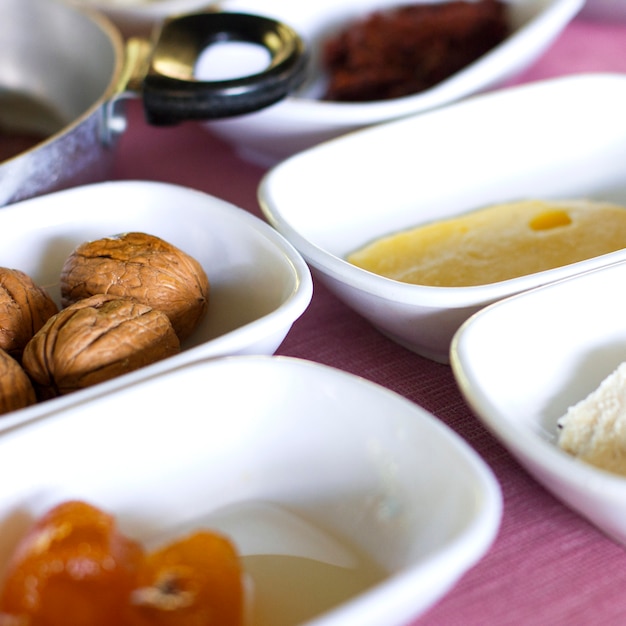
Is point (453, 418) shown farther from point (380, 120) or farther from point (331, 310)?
point (380, 120)

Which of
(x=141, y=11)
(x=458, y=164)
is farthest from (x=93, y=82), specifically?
(x=458, y=164)

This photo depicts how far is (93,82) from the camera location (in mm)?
839

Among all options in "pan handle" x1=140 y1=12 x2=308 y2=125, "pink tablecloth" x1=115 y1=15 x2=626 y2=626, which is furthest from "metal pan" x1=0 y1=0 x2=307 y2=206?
"pink tablecloth" x1=115 y1=15 x2=626 y2=626

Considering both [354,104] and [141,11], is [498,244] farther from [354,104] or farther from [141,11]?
[141,11]

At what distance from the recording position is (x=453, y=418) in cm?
52

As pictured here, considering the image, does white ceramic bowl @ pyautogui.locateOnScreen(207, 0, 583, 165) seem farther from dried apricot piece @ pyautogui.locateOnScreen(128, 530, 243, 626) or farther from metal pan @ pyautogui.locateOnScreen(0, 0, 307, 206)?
dried apricot piece @ pyautogui.locateOnScreen(128, 530, 243, 626)

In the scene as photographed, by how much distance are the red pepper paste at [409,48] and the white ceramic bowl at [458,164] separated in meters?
0.12

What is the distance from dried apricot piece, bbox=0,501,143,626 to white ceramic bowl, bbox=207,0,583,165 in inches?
17.0

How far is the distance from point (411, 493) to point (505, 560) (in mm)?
68

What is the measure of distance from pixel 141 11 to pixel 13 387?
24.1 inches

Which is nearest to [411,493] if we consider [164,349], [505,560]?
[505,560]

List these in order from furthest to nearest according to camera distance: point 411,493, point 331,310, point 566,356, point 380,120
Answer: point 380,120
point 331,310
point 566,356
point 411,493

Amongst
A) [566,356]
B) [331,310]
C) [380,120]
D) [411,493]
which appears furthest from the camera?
[380,120]

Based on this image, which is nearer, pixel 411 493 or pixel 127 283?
pixel 411 493
